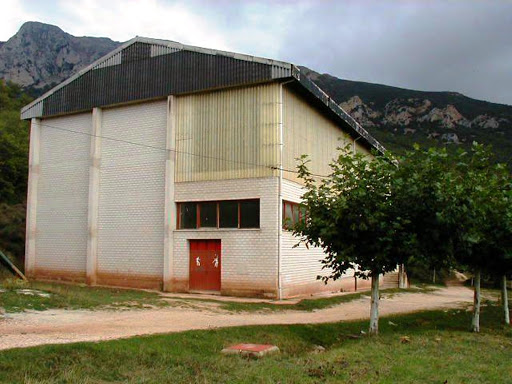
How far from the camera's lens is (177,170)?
22.6m

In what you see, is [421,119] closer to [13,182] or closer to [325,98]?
[13,182]

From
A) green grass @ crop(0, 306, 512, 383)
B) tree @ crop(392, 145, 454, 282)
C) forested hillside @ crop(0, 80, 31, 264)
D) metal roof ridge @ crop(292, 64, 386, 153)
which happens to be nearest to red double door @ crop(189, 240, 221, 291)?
metal roof ridge @ crop(292, 64, 386, 153)

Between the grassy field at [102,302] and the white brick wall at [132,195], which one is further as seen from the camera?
the white brick wall at [132,195]

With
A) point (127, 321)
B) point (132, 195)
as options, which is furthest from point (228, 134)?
point (127, 321)

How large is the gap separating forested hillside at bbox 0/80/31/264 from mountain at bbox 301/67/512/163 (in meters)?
42.0

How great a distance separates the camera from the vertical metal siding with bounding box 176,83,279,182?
2077cm

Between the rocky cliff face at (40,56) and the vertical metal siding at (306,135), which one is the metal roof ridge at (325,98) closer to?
the vertical metal siding at (306,135)

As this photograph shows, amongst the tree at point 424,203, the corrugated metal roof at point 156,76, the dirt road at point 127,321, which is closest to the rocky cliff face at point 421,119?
the corrugated metal roof at point 156,76

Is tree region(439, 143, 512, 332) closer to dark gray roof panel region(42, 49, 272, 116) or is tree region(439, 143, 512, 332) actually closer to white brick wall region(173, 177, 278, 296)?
white brick wall region(173, 177, 278, 296)

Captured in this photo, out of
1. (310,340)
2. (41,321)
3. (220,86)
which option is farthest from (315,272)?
(41,321)

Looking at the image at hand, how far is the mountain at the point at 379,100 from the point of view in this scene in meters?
74.5

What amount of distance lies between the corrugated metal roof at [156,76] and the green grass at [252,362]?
39.8 feet

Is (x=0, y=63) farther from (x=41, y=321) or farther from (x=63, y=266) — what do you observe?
(x=41, y=321)

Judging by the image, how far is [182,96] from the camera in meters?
23.0
